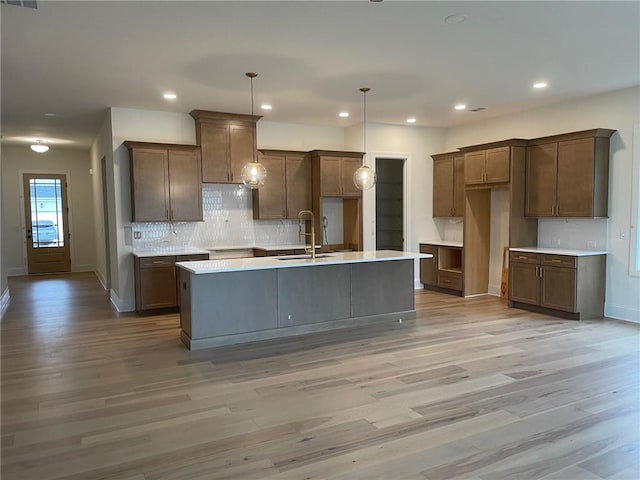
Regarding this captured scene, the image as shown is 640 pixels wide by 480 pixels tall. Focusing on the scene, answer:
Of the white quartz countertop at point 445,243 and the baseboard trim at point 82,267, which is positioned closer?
the white quartz countertop at point 445,243

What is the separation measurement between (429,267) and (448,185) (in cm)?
149

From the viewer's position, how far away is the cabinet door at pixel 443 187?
26.5 ft

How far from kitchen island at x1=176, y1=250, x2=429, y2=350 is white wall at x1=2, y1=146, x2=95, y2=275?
7.67 m

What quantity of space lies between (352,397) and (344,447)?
77cm

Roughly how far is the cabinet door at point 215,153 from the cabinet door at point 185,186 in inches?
4.7

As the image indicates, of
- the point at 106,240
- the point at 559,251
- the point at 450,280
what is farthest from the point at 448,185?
the point at 106,240

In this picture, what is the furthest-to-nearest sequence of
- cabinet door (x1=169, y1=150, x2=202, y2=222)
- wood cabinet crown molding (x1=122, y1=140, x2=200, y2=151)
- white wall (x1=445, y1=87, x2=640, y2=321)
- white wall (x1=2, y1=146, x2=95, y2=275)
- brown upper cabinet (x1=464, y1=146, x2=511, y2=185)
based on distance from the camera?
white wall (x1=2, y1=146, x2=95, y2=275) → brown upper cabinet (x1=464, y1=146, x2=511, y2=185) → cabinet door (x1=169, y1=150, x2=202, y2=222) → wood cabinet crown molding (x1=122, y1=140, x2=200, y2=151) → white wall (x1=445, y1=87, x2=640, y2=321)

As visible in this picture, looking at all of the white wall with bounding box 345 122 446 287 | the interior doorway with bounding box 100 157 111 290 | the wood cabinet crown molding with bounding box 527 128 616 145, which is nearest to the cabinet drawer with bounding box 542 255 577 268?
the wood cabinet crown molding with bounding box 527 128 616 145

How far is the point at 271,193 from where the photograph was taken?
293 inches

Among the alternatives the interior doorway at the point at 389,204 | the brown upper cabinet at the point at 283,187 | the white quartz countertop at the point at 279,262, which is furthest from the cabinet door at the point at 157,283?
the interior doorway at the point at 389,204

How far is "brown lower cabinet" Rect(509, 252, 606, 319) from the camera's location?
5926 millimetres

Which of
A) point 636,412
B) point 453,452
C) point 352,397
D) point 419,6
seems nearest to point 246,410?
point 352,397

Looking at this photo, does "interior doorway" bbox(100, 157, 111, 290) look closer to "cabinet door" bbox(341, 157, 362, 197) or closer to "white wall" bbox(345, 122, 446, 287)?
"cabinet door" bbox(341, 157, 362, 197)

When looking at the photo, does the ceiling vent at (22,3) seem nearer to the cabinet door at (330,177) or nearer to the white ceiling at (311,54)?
the white ceiling at (311,54)
